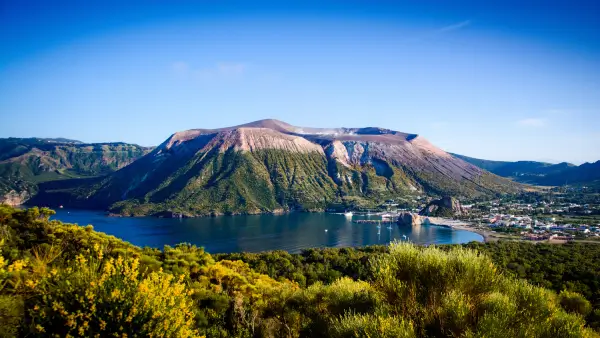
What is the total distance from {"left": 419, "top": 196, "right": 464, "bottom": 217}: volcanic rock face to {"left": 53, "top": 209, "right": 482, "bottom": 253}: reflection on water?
1092 inches

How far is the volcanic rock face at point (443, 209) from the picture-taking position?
160 meters

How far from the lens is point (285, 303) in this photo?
19.6 metres

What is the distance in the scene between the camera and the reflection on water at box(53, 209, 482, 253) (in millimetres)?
98938

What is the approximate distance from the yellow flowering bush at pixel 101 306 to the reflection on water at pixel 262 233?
8319 cm

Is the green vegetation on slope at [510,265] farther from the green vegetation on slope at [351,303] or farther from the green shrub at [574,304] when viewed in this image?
the green vegetation on slope at [351,303]

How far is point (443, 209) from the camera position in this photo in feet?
536

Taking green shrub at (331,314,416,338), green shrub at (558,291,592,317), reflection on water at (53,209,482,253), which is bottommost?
reflection on water at (53,209,482,253)

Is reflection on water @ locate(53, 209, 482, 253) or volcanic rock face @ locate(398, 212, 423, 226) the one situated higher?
volcanic rock face @ locate(398, 212, 423, 226)

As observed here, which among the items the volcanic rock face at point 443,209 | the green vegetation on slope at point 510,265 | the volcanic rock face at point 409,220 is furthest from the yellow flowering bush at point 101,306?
the volcanic rock face at point 443,209

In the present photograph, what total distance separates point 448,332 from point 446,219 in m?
155

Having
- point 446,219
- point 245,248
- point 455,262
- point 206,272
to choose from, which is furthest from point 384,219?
point 455,262

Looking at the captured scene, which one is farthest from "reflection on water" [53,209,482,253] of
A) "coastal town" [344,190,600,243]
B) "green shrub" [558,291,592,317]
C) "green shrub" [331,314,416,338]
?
"green shrub" [331,314,416,338]

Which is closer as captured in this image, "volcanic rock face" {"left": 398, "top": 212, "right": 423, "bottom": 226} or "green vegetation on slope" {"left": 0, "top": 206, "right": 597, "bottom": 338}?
"green vegetation on slope" {"left": 0, "top": 206, "right": 597, "bottom": 338}

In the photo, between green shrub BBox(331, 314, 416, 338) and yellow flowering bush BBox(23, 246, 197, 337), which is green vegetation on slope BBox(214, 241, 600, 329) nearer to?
green shrub BBox(331, 314, 416, 338)
